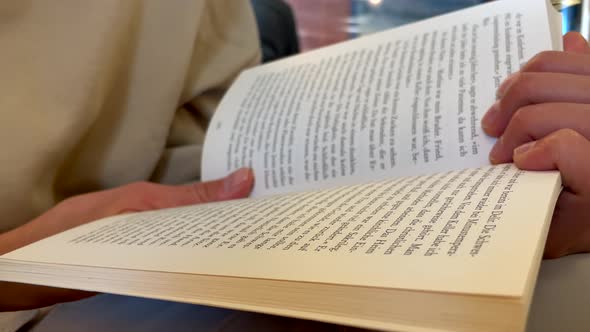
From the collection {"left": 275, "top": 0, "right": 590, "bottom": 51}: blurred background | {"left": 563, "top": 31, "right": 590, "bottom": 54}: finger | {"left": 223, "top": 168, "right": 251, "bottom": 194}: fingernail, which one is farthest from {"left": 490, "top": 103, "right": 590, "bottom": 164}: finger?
{"left": 275, "top": 0, "right": 590, "bottom": 51}: blurred background

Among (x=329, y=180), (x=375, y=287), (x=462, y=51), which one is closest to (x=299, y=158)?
(x=329, y=180)

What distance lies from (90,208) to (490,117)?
12.6 inches

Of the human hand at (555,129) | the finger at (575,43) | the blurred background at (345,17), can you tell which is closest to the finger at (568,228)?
the human hand at (555,129)

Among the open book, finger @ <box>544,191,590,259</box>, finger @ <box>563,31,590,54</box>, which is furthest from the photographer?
finger @ <box>563,31,590,54</box>

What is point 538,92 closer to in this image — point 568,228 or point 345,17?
point 568,228

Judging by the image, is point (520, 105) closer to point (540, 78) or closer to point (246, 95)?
point (540, 78)

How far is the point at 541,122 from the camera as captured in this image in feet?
1.10

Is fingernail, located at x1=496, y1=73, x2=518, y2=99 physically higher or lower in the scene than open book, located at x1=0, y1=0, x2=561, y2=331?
higher

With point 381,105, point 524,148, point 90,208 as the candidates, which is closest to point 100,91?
point 90,208

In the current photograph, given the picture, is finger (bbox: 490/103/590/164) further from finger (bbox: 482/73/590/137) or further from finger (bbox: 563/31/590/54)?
finger (bbox: 563/31/590/54)

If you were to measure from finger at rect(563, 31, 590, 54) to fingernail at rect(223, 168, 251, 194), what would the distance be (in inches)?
11.1

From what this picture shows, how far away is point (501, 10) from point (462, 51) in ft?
0.18

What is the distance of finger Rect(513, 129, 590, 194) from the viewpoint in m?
0.30

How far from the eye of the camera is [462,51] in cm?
46
